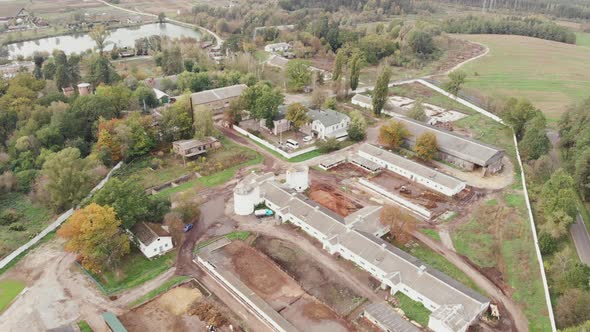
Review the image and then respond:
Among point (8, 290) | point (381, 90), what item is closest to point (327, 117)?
point (381, 90)

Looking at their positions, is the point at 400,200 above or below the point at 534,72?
below

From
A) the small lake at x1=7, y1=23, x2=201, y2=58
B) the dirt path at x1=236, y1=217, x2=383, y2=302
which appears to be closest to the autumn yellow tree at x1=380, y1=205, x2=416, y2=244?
the dirt path at x1=236, y1=217, x2=383, y2=302

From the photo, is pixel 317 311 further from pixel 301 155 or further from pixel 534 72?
pixel 534 72

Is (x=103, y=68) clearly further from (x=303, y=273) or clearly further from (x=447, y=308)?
(x=447, y=308)

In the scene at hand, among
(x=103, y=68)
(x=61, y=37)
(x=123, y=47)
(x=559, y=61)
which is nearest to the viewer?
(x=103, y=68)

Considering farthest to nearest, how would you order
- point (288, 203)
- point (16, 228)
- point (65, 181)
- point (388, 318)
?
point (288, 203) < point (65, 181) < point (16, 228) < point (388, 318)

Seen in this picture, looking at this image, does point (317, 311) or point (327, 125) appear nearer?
point (317, 311)

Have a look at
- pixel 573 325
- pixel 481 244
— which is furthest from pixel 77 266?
pixel 573 325
